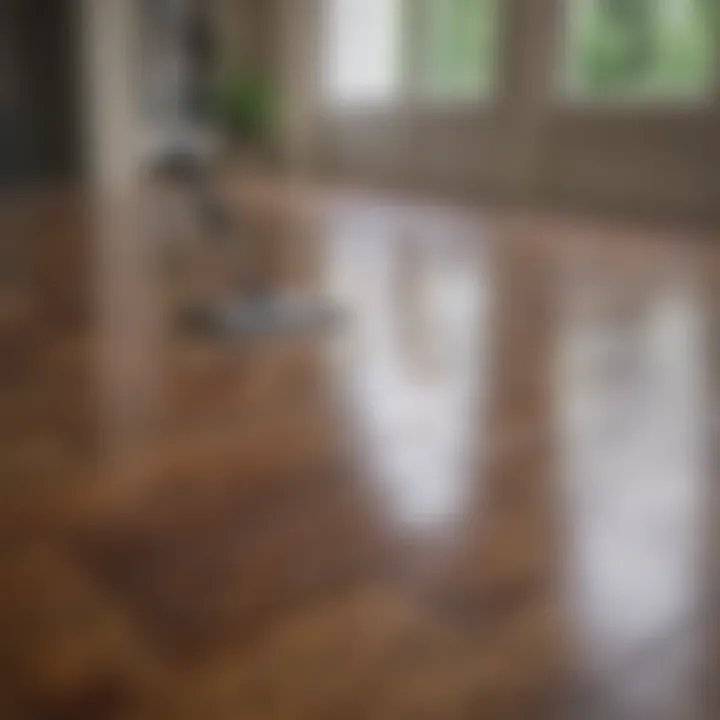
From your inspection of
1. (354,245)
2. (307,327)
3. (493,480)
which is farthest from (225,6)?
(493,480)

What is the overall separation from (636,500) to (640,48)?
3371 millimetres

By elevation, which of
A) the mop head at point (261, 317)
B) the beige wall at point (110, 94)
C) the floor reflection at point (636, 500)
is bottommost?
the mop head at point (261, 317)

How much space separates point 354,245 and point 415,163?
214 cm

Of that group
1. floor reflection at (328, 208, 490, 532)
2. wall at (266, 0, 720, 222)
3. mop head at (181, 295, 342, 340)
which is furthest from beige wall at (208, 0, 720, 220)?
mop head at (181, 295, 342, 340)

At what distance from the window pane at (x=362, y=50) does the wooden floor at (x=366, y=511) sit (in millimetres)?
3166

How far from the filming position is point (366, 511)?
107cm

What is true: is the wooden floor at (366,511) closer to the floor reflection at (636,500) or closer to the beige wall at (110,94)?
the floor reflection at (636,500)

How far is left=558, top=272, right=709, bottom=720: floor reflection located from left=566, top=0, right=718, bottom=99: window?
7.43ft

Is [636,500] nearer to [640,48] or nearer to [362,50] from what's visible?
[640,48]

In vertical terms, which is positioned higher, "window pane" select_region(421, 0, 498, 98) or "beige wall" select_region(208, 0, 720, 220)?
"window pane" select_region(421, 0, 498, 98)

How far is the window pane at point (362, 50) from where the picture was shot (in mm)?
5039

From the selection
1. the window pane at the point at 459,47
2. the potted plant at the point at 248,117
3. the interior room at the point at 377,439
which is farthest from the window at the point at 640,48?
the potted plant at the point at 248,117

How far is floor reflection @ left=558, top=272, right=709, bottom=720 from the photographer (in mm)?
773

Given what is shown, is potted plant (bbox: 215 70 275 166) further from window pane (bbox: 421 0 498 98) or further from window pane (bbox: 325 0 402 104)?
window pane (bbox: 421 0 498 98)
